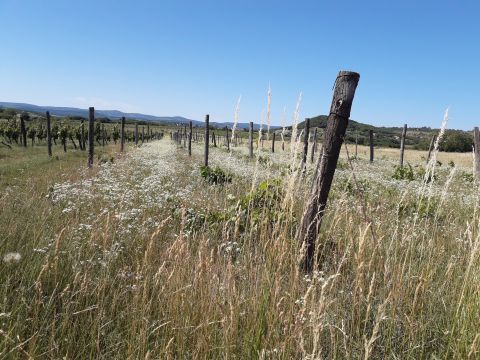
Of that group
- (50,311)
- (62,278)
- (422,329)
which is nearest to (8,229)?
(62,278)

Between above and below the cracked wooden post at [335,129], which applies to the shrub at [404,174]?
below

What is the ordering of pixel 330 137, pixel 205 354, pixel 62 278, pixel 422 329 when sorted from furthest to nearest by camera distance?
pixel 330 137 → pixel 62 278 → pixel 422 329 → pixel 205 354

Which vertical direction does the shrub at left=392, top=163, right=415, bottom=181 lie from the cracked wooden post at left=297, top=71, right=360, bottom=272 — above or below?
below

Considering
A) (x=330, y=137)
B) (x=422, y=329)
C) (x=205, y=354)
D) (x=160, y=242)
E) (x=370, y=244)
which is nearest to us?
(x=205, y=354)

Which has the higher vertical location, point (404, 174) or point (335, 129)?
point (335, 129)

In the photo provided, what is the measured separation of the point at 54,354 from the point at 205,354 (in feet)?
3.20

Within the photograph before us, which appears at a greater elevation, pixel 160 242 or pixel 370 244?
pixel 370 244

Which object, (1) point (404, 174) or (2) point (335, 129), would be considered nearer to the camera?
(2) point (335, 129)

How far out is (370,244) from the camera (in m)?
3.67

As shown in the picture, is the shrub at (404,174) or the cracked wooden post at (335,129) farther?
the shrub at (404,174)

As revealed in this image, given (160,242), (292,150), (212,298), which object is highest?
(292,150)

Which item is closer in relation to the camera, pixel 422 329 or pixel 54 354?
pixel 54 354

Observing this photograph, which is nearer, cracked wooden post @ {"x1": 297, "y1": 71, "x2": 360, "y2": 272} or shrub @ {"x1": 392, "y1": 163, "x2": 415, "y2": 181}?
cracked wooden post @ {"x1": 297, "y1": 71, "x2": 360, "y2": 272}

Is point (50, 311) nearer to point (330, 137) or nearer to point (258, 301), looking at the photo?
point (258, 301)
